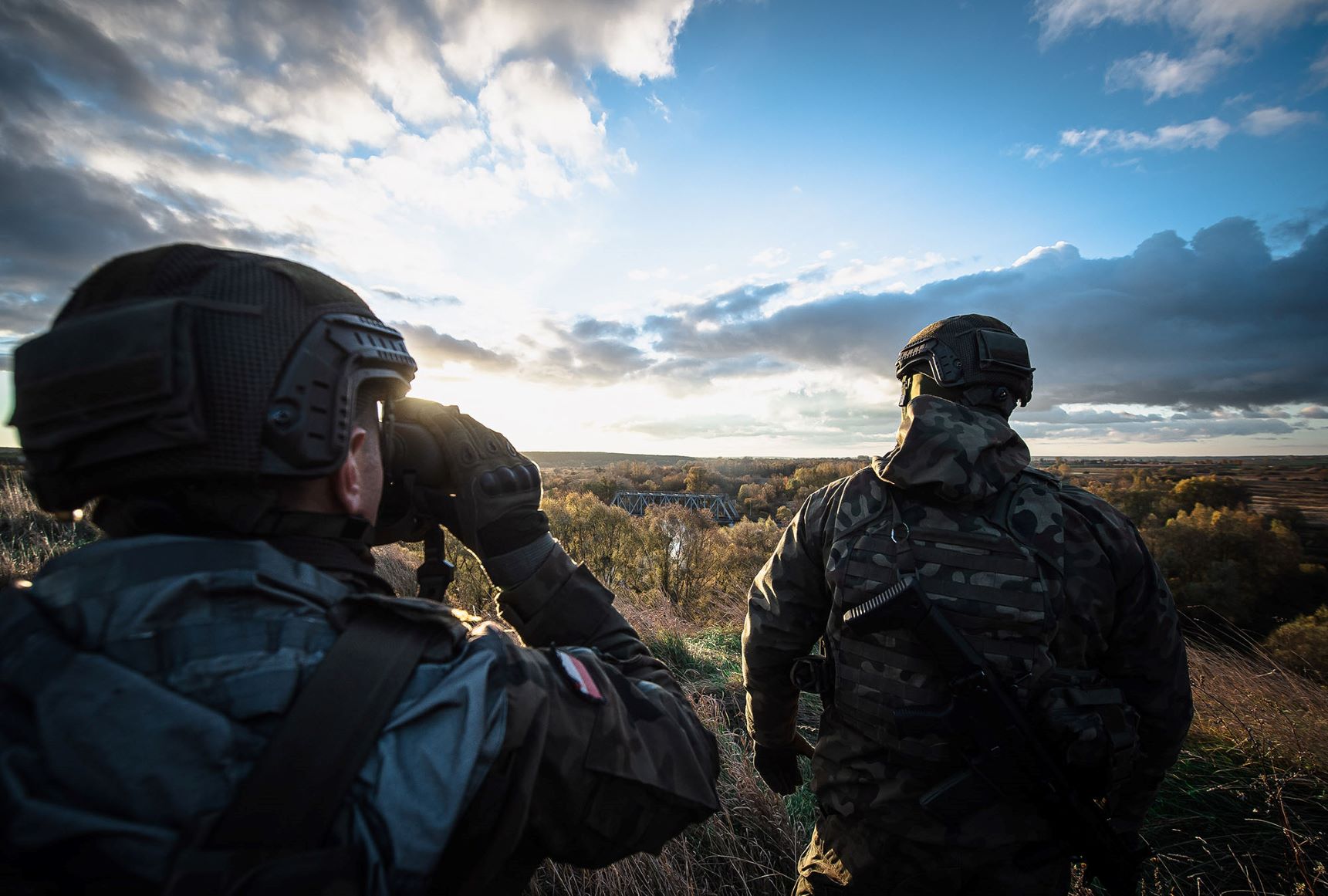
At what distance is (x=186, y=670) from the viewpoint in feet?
2.66

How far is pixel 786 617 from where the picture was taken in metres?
2.59

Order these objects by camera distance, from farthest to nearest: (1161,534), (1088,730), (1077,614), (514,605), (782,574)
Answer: (1161,534) < (782,574) < (1077,614) < (1088,730) < (514,605)

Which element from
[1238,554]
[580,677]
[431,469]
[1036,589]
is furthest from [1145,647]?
[1238,554]

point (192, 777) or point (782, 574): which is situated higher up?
point (192, 777)

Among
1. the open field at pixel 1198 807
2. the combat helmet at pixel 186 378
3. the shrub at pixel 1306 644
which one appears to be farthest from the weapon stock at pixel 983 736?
the shrub at pixel 1306 644

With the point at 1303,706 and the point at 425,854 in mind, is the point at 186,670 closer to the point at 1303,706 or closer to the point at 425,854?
the point at 425,854

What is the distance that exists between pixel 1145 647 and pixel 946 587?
34.9 inches

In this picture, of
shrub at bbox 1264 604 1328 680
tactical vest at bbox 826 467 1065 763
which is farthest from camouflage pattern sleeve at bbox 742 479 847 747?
shrub at bbox 1264 604 1328 680

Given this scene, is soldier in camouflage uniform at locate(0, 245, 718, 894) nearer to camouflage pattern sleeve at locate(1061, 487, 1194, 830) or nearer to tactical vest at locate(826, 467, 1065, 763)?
tactical vest at locate(826, 467, 1065, 763)

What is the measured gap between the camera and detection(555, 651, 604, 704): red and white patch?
3.63ft

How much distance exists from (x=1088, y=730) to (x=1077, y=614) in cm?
41

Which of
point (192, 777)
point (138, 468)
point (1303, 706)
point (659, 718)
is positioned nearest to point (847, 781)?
point (659, 718)

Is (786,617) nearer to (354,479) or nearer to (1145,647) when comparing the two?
(1145,647)

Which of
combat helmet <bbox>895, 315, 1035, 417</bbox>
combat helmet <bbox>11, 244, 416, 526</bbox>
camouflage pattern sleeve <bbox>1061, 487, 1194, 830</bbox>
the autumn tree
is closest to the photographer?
combat helmet <bbox>11, 244, 416, 526</bbox>
